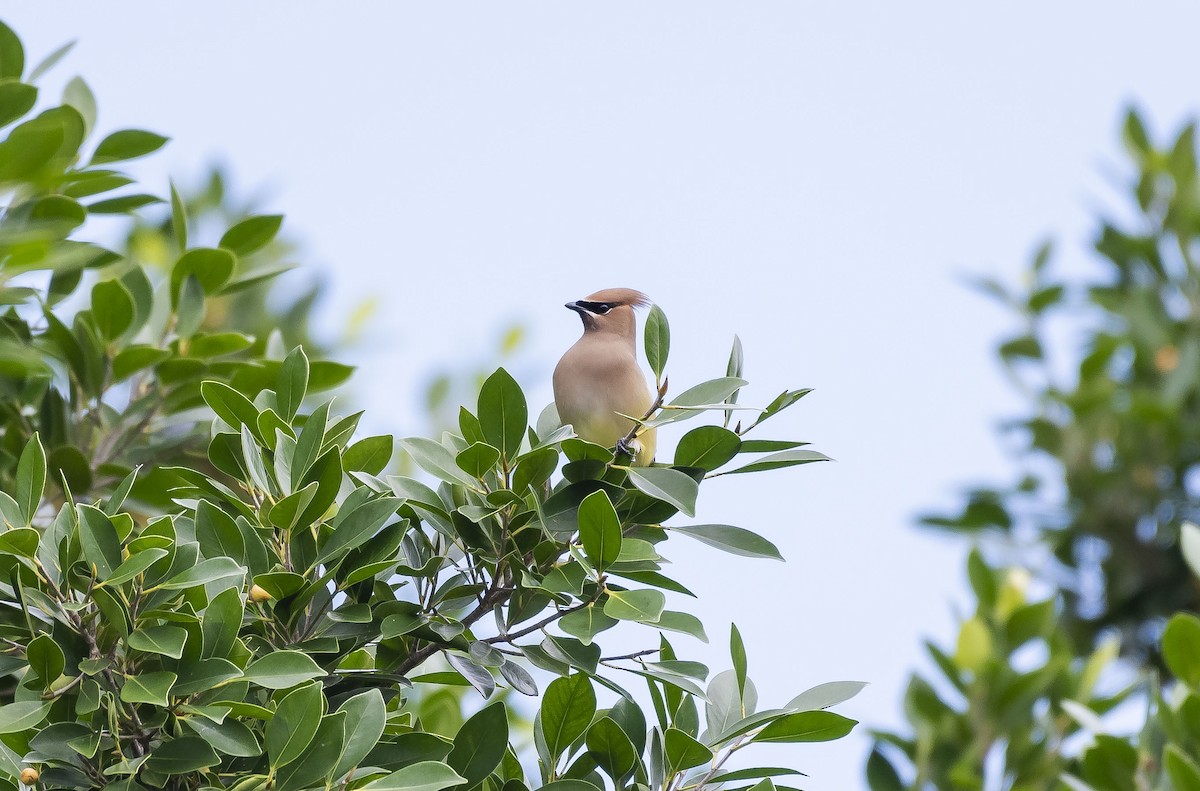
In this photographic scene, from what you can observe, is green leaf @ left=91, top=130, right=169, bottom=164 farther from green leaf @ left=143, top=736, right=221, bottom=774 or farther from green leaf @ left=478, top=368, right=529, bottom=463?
green leaf @ left=143, top=736, right=221, bottom=774

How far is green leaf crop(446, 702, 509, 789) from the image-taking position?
88.9 inches

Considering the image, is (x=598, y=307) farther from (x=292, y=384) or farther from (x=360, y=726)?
(x=360, y=726)

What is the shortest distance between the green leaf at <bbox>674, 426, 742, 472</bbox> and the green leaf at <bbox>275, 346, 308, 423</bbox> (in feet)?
2.40

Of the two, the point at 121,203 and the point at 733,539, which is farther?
the point at 121,203

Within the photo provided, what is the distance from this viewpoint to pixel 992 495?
20.9 ft

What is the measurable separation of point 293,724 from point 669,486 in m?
0.70

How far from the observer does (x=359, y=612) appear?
2219 mm

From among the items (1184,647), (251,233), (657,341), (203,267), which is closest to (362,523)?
(657,341)

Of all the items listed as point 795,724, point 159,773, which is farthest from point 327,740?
point 795,724

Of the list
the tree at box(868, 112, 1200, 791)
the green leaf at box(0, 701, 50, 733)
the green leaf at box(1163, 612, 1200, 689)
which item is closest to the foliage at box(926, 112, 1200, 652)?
the tree at box(868, 112, 1200, 791)

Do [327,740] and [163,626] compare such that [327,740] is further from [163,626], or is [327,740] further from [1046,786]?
[1046,786]

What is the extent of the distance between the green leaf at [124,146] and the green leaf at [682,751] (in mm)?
2206

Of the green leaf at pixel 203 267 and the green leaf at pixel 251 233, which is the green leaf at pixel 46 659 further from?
the green leaf at pixel 251 233

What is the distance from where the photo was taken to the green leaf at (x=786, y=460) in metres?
2.30
